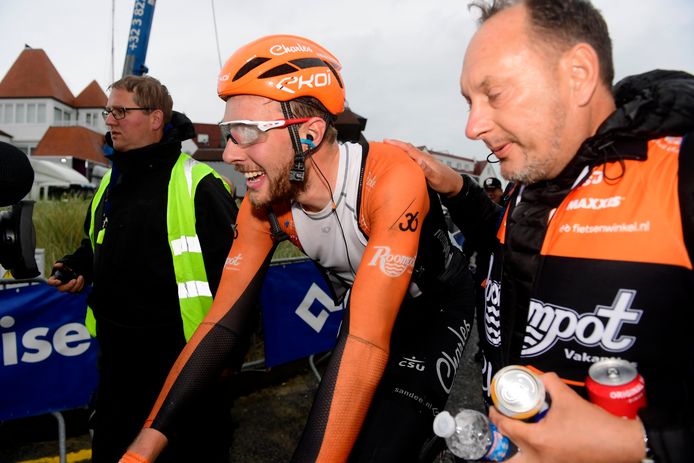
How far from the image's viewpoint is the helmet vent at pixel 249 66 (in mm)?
2406

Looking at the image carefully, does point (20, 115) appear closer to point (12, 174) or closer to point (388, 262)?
point (12, 174)

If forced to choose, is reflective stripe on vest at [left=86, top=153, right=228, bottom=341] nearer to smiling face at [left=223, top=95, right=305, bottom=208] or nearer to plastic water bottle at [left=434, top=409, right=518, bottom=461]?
smiling face at [left=223, top=95, right=305, bottom=208]

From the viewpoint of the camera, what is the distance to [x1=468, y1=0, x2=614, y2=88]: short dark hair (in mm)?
1532

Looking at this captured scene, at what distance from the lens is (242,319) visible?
239 cm

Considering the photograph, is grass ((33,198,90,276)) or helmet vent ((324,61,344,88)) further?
grass ((33,198,90,276))

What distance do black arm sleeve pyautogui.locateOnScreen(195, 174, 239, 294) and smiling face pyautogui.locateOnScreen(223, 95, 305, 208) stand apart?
88 centimetres

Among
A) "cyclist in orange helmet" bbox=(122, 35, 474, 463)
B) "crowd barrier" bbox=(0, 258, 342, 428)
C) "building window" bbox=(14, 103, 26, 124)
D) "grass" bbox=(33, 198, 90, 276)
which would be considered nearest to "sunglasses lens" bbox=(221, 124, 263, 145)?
"cyclist in orange helmet" bbox=(122, 35, 474, 463)

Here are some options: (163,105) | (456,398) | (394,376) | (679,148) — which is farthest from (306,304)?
(679,148)

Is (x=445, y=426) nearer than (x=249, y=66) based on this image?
Yes

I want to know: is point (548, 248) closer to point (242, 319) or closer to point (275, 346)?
point (242, 319)

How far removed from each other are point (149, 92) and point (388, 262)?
8.80 feet

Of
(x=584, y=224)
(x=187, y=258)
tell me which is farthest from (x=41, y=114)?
(x=584, y=224)

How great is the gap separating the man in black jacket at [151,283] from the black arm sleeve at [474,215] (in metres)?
1.65

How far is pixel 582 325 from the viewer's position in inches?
55.3
